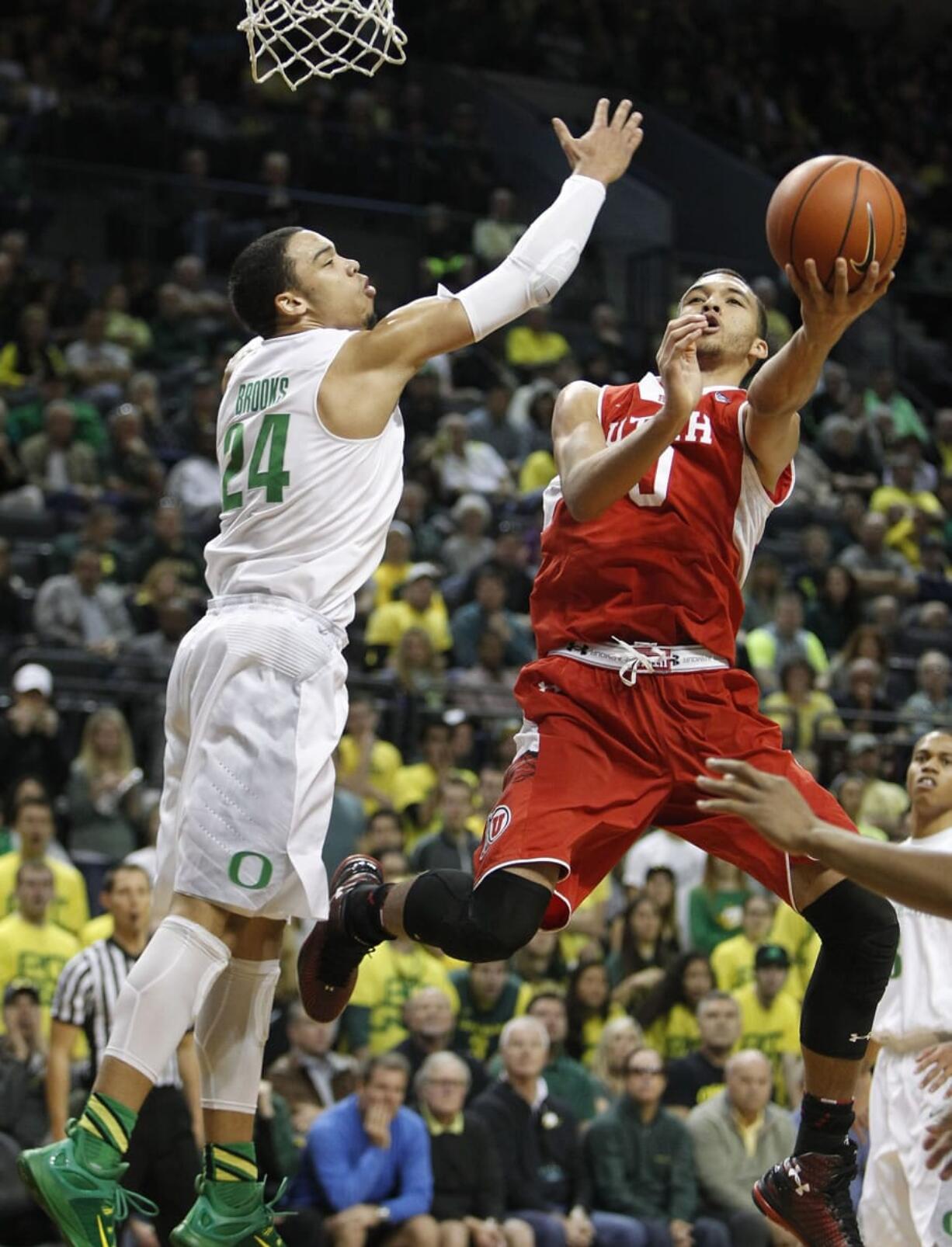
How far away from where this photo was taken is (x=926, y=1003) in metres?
6.68

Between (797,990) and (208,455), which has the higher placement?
(208,455)

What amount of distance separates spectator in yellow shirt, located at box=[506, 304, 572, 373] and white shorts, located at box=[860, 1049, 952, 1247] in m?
10.6

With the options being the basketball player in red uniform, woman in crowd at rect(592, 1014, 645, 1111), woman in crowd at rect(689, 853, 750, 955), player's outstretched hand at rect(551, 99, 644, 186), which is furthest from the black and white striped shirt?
player's outstretched hand at rect(551, 99, 644, 186)

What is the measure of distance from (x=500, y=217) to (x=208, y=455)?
4.93 m

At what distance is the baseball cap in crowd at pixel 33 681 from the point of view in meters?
10.5

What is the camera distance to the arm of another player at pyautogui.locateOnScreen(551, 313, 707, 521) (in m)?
4.93

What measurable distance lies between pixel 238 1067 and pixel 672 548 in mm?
1788

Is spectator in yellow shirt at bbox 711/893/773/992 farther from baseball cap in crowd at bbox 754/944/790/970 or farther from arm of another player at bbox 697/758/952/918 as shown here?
arm of another player at bbox 697/758/952/918

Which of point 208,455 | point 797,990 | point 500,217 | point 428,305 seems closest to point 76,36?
point 500,217

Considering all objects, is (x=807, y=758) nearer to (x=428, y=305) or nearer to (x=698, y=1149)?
(x=698, y=1149)

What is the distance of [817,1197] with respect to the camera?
5.17 m

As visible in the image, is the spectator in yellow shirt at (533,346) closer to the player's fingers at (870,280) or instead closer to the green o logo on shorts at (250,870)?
the player's fingers at (870,280)

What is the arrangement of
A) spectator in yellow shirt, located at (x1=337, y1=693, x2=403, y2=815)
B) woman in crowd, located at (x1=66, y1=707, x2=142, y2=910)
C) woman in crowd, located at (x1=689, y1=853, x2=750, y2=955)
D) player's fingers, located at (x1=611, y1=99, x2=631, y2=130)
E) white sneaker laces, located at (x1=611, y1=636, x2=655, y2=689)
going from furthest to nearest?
spectator in yellow shirt, located at (x1=337, y1=693, x2=403, y2=815) → woman in crowd, located at (x1=689, y1=853, x2=750, y2=955) → woman in crowd, located at (x1=66, y1=707, x2=142, y2=910) → player's fingers, located at (x1=611, y1=99, x2=631, y2=130) → white sneaker laces, located at (x1=611, y1=636, x2=655, y2=689)

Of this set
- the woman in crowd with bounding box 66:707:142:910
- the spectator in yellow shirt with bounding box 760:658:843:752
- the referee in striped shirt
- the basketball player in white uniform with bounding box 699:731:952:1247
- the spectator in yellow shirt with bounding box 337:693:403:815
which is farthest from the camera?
the spectator in yellow shirt with bounding box 760:658:843:752
